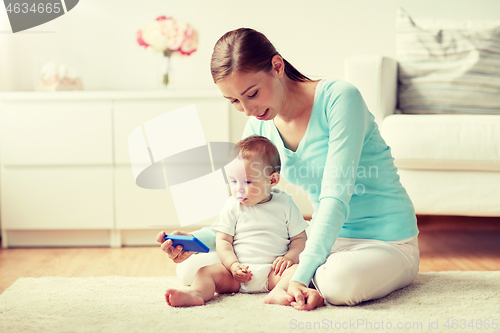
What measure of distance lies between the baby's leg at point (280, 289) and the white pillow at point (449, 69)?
1134 mm

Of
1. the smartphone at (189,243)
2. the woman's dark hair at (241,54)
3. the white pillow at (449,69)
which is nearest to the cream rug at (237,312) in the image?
the smartphone at (189,243)

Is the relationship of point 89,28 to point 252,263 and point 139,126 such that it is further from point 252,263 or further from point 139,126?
point 252,263

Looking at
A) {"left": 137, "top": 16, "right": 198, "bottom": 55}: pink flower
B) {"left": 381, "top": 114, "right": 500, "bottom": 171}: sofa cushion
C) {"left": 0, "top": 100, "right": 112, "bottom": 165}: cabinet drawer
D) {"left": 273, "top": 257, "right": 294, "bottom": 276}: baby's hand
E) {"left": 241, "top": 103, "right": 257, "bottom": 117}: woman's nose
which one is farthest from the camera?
{"left": 137, "top": 16, "right": 198, "bottom": 55}: pink flower

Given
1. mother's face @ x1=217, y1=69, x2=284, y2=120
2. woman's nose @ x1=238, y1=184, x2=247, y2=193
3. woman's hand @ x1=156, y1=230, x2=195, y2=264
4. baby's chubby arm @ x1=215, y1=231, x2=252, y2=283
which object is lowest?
baby's chubby arm @ x1=215, y1=231, x2=252, y2=283

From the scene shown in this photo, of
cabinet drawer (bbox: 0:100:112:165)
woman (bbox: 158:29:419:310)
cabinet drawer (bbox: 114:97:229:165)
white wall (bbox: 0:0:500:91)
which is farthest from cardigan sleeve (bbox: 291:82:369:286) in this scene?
white wall (bbox: 0:0:500:91)

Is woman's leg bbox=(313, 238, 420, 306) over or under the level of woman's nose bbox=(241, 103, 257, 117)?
under

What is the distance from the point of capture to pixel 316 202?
1.23m

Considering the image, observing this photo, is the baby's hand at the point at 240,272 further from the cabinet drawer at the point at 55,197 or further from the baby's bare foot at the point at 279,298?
the cabinet drawer at the point at 55,197

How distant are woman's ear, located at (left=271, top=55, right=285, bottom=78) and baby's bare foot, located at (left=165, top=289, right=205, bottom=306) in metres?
0.53

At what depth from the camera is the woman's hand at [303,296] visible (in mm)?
972

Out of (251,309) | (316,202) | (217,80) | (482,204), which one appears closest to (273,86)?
(217,80)

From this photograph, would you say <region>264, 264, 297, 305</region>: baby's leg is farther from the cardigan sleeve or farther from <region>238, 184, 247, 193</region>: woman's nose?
<region>238, 184, 247, 193</region>: woman's nose

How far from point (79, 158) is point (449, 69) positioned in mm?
1540

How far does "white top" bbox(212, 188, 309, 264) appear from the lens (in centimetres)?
118
